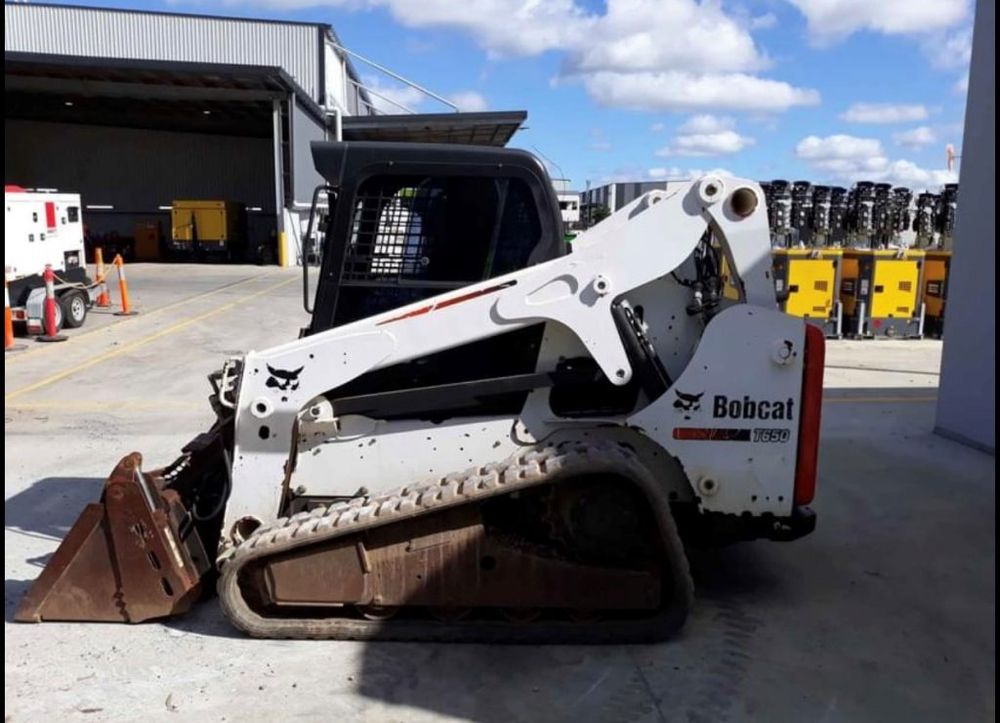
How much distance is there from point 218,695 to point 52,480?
A: 11.9 feet

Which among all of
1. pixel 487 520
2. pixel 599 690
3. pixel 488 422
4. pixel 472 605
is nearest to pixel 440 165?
pixel 488 422

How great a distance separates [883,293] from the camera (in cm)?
1434

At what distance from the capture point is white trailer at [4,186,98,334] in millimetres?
13000

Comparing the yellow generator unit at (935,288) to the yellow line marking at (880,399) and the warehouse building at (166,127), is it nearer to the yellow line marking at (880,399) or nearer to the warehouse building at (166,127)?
the yellow line marking at (880,399)

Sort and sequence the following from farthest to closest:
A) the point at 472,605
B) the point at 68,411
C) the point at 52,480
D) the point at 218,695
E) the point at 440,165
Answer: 1. the point at 68,411
2. the point at 52,480
3. the point at 440,165
4. the point at 472,605
5. the point at 218,695

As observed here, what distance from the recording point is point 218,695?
3439mm

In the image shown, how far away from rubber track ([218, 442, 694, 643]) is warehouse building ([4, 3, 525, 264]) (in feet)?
90.5

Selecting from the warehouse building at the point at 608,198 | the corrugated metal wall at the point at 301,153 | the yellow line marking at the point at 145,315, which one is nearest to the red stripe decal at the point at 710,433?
the yellow line marking at the point at 145,315

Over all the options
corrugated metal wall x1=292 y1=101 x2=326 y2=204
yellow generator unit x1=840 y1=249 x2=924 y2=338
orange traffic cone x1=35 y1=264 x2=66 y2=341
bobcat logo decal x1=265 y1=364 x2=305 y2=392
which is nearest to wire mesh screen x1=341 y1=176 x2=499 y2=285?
bobcat logo decal x1=265 y1=364 x2=305 y2=392

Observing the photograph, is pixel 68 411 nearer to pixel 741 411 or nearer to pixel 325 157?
pixel 325 157

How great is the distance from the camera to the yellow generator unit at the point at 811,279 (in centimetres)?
1423

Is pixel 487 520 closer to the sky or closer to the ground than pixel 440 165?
closer to the ground

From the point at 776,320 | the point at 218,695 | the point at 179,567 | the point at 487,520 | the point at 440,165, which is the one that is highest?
the point at 440,165

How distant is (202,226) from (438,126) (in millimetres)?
9899
